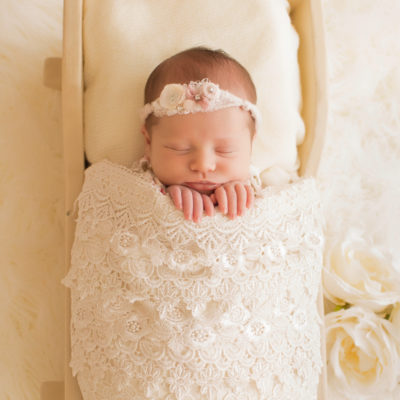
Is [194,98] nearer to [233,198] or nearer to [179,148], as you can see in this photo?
[179,148]

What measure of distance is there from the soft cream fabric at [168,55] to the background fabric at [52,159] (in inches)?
13.5

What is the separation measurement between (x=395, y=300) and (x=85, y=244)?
916 mm

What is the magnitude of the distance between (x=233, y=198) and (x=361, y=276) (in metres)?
0.54

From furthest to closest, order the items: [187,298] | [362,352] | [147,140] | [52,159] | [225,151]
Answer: [52,159]
[362,352]
[147,140]
[225,151]
[187,298]

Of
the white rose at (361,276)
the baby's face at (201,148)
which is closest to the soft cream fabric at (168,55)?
the baby's face at (201,148)

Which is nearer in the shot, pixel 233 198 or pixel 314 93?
pixel 233 198

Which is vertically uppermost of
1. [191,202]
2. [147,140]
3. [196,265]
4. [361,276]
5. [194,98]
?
[194,98]

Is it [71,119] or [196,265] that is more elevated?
[71,119]

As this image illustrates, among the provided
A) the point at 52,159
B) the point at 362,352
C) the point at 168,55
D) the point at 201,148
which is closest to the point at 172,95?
the point at 201,148

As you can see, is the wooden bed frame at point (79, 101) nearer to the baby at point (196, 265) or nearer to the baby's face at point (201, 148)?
the baby at point (196, 265)

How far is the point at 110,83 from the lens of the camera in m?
1.36

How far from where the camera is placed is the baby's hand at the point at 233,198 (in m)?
1.15

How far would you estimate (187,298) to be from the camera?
1104 millimetres

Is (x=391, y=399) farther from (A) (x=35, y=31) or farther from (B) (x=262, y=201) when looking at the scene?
(A) (x=35, y=31)
